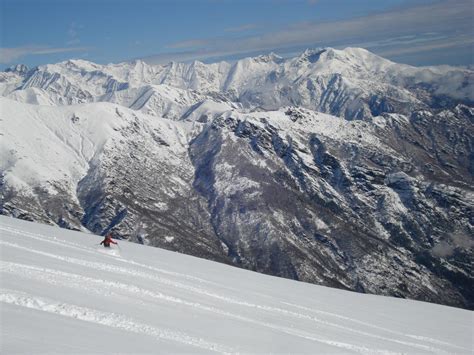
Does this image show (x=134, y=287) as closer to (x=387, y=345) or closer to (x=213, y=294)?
(x=213, y=294)

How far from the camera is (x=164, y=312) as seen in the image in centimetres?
2548

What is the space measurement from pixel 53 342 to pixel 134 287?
1102 cm

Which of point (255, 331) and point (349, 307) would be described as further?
point (349, 307)

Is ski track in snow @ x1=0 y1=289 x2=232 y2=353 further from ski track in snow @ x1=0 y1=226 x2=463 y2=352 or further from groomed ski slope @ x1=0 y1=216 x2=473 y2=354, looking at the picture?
ski track in snow @ x1=0 y1=226 x2=463 y2=352

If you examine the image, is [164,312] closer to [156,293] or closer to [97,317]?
[156,293]

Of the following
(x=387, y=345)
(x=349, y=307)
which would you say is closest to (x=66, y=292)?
(x=387, y=345)

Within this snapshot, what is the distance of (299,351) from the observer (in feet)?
79.0

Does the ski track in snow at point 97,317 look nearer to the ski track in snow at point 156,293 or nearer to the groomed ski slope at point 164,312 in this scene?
the groomed ski slope at point 164,312

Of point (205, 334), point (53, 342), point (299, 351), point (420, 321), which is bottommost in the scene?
point (420, 321)

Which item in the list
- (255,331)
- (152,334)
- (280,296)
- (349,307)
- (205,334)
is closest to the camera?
(152,334)

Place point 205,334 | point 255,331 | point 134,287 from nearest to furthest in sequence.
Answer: point 205,334 → point 255,331 → point 134,287

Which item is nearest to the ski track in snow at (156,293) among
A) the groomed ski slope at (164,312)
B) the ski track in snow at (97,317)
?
the groomed ski slope at (164,312)

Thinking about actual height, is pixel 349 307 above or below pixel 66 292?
below

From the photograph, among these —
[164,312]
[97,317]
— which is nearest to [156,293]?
[164,312]
